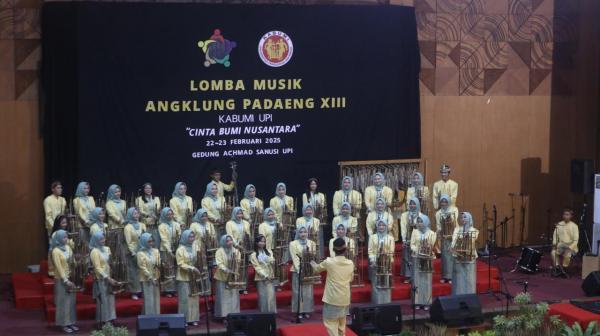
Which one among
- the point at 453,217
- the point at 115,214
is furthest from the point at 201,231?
the point at 453,217

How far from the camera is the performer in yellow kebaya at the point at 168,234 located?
1431 cm

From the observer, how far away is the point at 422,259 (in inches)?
580

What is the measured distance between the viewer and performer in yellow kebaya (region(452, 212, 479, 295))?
48.4 feet

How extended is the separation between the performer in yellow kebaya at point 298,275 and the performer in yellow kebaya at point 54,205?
3.35 metres

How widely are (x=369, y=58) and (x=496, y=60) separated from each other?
2387 mm

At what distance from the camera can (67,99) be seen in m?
15.9

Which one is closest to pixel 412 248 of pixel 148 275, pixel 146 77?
pixel 148 275

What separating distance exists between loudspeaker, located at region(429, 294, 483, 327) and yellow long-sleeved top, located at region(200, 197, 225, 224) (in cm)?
389

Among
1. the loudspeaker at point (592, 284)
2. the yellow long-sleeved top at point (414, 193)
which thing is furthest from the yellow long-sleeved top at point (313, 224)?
the loudspeaker at point (592, 284)

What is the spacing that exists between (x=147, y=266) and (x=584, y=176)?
7.75 metres

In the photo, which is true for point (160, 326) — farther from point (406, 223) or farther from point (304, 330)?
point (406, 223)

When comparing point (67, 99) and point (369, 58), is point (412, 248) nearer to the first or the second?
point (369, 58)

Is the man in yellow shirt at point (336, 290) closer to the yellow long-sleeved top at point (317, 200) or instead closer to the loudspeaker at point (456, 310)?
the loudspeaker at point (456, 310)

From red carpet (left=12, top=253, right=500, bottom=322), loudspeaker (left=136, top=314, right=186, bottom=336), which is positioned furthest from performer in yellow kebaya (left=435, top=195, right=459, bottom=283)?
loudspeaker (left=136, top=314, right=186, bottom=336)
